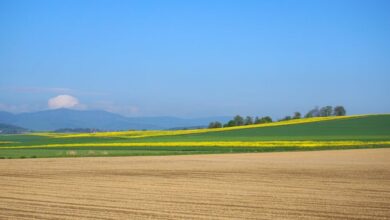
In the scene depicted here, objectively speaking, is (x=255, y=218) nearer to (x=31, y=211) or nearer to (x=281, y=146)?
(x=31, y=211)

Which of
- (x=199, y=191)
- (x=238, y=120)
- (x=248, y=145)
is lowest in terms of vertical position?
(x=199, y=191)

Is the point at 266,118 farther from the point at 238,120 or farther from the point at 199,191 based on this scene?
the point at 199,191

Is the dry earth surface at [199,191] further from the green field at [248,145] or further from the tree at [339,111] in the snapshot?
the tree at [339,111]

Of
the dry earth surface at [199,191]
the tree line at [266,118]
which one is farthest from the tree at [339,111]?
the dry earth surface at [199,191]

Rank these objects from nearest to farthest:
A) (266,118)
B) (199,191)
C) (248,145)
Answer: (199,191), (248,145), (266,118)

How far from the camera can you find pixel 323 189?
1992 centimetres

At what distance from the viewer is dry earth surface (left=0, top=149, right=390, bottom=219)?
15.0 meters

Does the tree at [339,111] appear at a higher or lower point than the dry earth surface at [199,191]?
higher

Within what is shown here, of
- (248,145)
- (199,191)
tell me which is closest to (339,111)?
(248,145)

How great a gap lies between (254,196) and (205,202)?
6.49 feet

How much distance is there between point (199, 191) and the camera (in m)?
19.6

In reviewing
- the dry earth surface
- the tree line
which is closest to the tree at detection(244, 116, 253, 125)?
the tree line

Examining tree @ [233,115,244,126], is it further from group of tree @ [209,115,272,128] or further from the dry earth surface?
the dry earth surface

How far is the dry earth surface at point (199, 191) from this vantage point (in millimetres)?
15039
